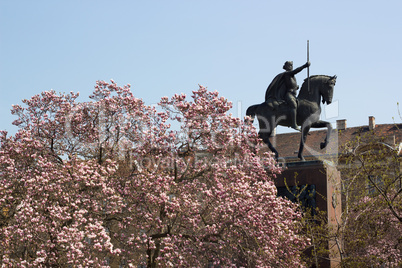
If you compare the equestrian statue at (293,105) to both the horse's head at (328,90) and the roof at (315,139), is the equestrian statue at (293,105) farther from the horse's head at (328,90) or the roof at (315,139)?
the roof at (315,139)

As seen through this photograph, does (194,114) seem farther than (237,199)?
Yes

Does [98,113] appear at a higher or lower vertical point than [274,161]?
higher

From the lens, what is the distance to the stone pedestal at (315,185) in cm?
2016

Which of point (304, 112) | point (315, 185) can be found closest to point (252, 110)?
point (304, 112)

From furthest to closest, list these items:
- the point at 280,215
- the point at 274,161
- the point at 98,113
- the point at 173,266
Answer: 1. the point at 98,113
2. the point at 274,161
3. the point at 280,215
4. the point at 173,266

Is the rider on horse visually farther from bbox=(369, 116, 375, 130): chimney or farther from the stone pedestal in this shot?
bbox=(369, 116, 375, 130): chimney

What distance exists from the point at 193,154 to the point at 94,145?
4406 mm

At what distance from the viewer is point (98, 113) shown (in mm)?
22344

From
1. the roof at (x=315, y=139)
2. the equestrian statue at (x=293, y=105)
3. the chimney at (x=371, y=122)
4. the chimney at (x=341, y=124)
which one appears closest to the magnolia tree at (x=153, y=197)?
the equestrian statue at (x=293, y=105)

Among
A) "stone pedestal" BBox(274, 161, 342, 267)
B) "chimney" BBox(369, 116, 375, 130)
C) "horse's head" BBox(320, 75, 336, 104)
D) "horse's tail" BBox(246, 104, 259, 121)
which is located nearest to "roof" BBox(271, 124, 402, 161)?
"chimney" BBox(369, 116, 375, 130)

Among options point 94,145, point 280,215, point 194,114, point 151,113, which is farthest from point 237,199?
point 94,145

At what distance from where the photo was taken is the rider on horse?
22953 mm

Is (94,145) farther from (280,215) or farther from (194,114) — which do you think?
(280,215)

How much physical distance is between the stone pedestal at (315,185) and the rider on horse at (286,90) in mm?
2409
